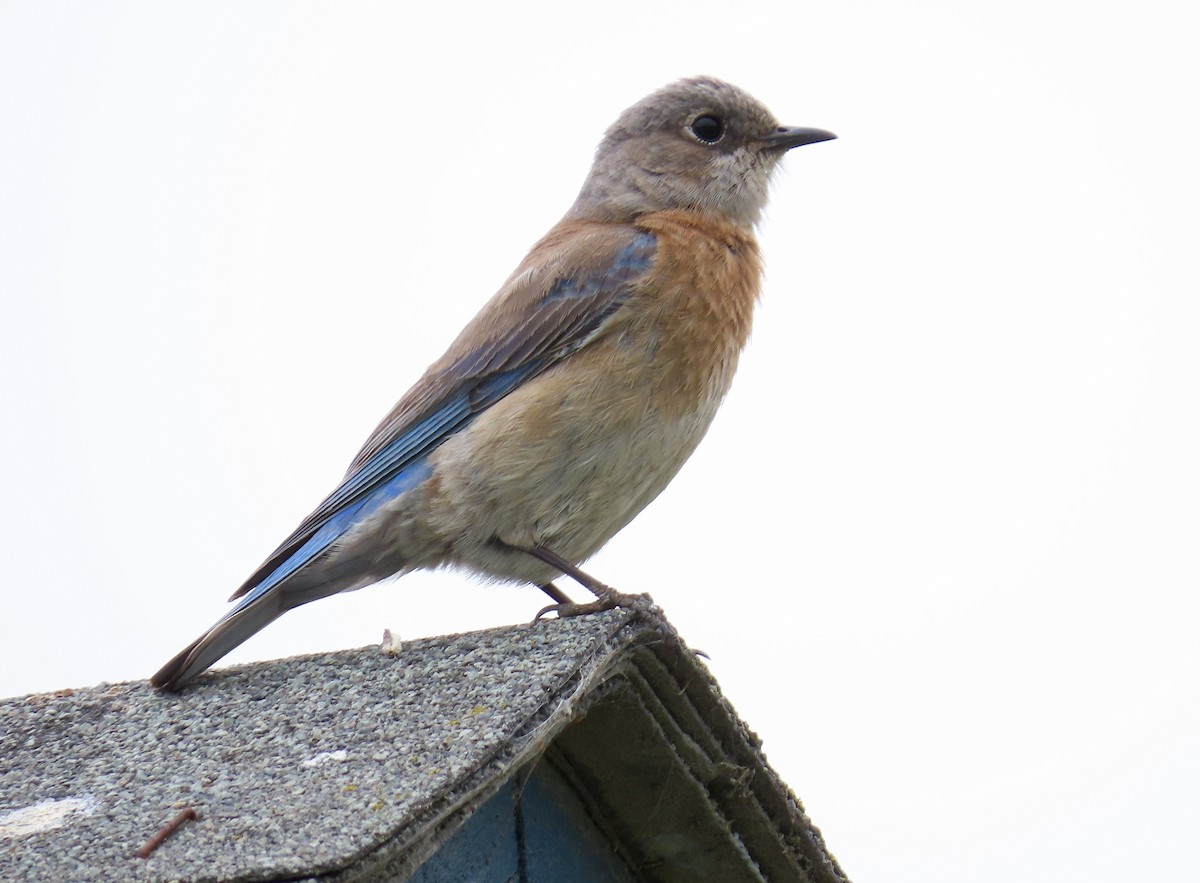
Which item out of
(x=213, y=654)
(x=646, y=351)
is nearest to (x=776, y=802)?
(x=213, y=654)

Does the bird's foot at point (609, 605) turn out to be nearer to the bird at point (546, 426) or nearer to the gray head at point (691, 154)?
the bird at point (546, 426)

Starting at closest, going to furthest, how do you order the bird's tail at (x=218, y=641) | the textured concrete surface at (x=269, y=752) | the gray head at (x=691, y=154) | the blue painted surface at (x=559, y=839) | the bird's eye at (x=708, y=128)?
the textured concrete surface at (x=269, y=752), the blue painted surface at (x=559, y=839), the bird's tail at (x=218, y=641), the gray head at (x=691, y=154), the bird's eye at (x=708, y=128)

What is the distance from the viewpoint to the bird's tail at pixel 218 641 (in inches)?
146

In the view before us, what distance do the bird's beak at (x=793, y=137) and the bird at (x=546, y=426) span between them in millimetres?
815

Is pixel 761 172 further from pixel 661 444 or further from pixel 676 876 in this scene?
pixel 676 876

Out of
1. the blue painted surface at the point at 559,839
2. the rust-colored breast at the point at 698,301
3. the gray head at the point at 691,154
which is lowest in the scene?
the blue painted surface at the point at 559,839

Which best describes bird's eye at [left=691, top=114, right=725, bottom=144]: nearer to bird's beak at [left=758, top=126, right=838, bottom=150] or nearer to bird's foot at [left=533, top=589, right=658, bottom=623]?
bird's beak at [left=758, top=126, right=838, bottom=150]

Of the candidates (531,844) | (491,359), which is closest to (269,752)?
(531,844)

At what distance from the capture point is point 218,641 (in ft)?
13.1

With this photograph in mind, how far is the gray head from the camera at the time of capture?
235 inches

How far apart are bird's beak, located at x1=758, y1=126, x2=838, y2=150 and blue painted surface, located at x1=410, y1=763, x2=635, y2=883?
3303mm

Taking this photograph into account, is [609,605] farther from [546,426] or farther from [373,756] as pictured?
[546,426]

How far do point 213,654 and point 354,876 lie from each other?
1.56 meters

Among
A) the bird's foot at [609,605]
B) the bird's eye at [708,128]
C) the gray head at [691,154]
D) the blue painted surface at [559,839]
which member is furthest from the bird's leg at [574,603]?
the bird's eye at [708,128]
